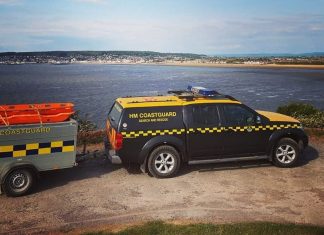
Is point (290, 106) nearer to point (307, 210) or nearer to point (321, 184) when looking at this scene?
point (321, 184)

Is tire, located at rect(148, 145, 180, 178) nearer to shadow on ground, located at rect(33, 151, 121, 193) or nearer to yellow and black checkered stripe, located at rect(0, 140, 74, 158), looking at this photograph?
shadow on ground, located at rect(33, 151, 121, 193)

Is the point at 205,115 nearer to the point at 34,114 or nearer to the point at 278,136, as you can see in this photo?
the point at 278,136

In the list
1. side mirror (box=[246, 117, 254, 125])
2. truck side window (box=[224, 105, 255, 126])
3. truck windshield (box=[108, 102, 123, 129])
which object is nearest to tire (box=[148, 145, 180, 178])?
truck windshield (box=[108, 102, 123, 129])

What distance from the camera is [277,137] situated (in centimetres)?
1062

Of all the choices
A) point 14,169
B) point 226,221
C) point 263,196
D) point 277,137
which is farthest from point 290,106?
point 14,169

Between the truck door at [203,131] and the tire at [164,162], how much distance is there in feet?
1.43

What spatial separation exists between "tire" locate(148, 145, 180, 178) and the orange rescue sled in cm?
234

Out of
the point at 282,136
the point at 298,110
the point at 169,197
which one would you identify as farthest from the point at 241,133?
the point at 298,110

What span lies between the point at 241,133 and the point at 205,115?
1117 mm

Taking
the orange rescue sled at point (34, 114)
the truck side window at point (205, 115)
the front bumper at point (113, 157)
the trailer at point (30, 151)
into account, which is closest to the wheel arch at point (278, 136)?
the truck side window at point (205, 115)

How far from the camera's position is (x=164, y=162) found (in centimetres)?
995

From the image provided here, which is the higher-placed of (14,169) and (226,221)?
(14,169)

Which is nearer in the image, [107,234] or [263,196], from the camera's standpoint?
[107,234]

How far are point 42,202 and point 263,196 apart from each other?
16.3 ft
